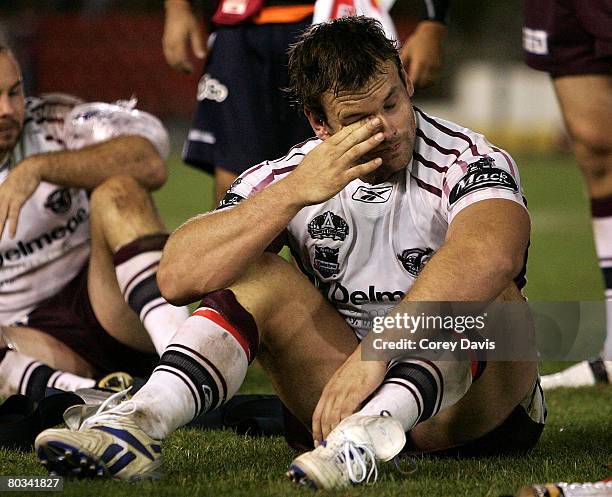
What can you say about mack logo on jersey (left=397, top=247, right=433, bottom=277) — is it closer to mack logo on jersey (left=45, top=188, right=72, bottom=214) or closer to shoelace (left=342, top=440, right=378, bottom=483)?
shoelace (left=342, top=440, right=378, bottom=483)

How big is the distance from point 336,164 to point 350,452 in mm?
689

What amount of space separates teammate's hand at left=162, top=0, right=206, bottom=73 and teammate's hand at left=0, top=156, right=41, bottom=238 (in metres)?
0.96

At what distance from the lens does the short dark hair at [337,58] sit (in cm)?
328

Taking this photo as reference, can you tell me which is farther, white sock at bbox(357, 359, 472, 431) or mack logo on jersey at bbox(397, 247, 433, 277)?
mack logo on jersey at bbox(397, 247, 433, 277)

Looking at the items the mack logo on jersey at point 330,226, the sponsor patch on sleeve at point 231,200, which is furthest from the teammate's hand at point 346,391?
the sponsor patch on sleeve at point 231,200

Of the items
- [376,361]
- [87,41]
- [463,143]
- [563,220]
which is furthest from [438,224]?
[87,41]

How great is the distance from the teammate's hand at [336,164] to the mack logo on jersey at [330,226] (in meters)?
0.25

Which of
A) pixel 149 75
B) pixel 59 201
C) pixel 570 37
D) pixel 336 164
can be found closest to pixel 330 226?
pixel 336 164

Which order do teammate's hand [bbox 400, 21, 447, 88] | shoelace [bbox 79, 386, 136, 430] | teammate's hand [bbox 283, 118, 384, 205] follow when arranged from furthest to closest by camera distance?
teammate's hand [bbox 400, 21, 447, 88], teammate's hand [bbox 283, 118, 384, 205], shoelace [bbox 79, 386, 136, 430]

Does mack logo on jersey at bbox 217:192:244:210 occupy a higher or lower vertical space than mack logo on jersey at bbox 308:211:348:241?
higher

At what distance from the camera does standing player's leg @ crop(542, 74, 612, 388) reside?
5004mm

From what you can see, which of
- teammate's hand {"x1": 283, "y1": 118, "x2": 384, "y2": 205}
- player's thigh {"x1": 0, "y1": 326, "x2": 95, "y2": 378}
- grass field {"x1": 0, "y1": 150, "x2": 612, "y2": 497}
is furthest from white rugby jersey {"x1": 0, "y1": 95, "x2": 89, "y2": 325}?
teammate's hand {"x1": 283, "y1": 118, "x2": 384, "y2": 205}

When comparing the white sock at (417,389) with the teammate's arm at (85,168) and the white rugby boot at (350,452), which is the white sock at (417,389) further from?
the teammate's arm at (85,168)

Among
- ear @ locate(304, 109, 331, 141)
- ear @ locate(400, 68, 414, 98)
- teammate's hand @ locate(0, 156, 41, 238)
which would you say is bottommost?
teammate's hand @ locate(0, 156, 41, 238)
